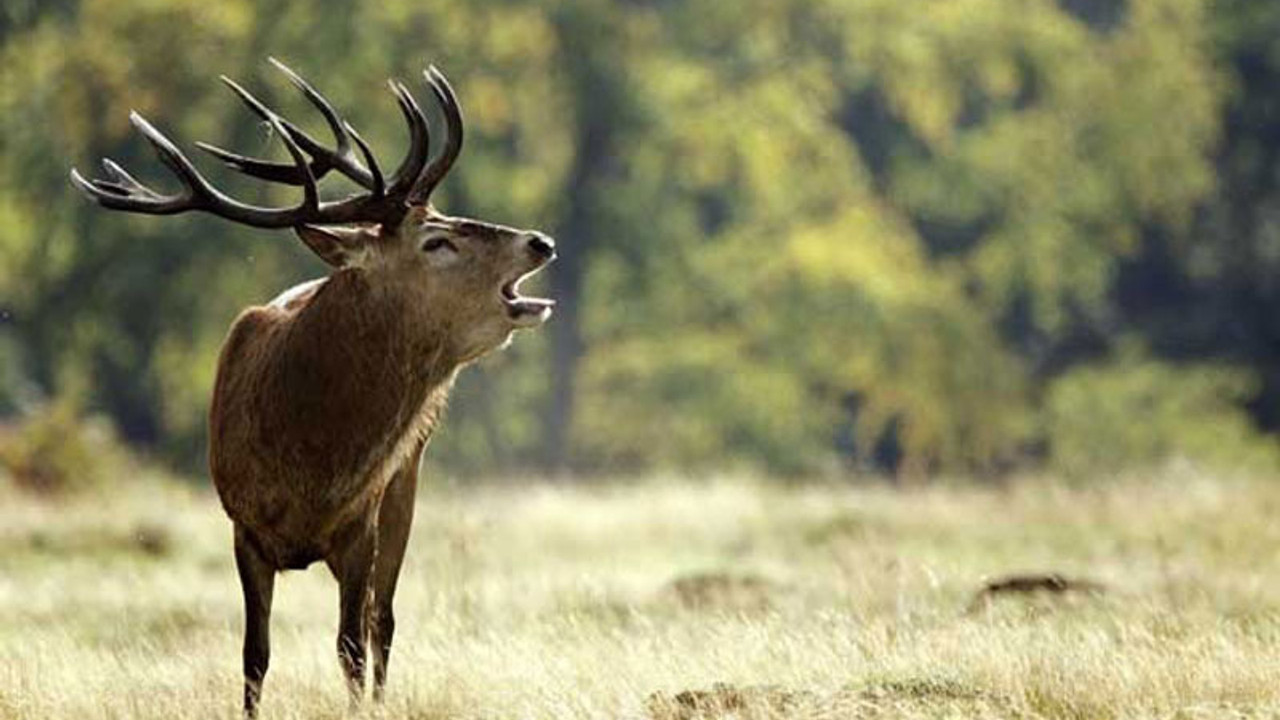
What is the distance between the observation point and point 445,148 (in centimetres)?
1020

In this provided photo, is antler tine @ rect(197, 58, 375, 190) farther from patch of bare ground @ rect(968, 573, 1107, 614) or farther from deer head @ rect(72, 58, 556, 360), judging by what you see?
patch of bare ground @ rect(968, 573, 1107, 614)

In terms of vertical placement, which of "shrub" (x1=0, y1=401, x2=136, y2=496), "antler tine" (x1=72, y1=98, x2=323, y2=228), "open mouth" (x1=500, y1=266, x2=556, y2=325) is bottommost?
"open mouth" (x1=500, y1=266, x2=556, y2=325)

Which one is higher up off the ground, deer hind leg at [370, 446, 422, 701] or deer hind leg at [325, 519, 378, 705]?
deer hind leg at [370, 446, 422, 701]

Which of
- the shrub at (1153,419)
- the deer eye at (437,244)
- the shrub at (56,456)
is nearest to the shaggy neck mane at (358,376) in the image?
the deer eye at (437,244)

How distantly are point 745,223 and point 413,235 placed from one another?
97.0 feet

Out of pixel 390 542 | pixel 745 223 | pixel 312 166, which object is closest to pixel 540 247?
pixel 312 166

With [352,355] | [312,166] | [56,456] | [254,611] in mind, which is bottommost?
[254,611]

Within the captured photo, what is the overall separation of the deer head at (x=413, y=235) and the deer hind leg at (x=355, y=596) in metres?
0.74

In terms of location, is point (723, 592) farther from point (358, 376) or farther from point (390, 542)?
point (358, 376)

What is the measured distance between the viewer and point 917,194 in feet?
133

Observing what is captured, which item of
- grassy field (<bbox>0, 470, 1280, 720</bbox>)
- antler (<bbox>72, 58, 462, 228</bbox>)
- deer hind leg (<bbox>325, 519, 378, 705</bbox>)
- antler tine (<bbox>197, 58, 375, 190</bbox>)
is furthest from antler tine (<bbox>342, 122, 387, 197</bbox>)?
grassy field (<bbox>0, 470, 1280, 720</bbox>)

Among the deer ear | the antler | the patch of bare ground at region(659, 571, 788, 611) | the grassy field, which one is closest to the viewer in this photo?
the grassy field

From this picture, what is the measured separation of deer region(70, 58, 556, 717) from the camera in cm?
1011

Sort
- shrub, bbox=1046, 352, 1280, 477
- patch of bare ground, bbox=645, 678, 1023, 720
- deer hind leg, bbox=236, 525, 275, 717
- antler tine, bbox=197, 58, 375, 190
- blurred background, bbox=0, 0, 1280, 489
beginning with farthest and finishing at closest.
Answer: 1. shrub, bbox=1046, 352, 1280, 477
2. blurred background, bbox=0, 0, 1280, 489
3. antler tine, bbox=197, 58, 375, 190
4. deer hind leg, bbox=236, 525, 275, 717
5. patch of bare ground, bbox=645, 678, 1023, 720
